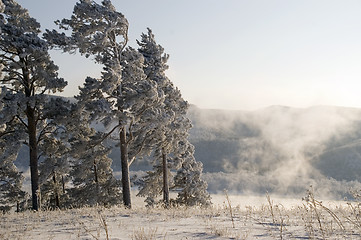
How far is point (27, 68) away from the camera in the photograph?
18.3m

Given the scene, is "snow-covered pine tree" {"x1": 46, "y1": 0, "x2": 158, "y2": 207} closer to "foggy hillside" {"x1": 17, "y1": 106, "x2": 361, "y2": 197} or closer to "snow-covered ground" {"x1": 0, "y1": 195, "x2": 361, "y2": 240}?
"snow-covered ground" {"x1": 0, "y1": 195, "x2": 361, "y2": 240}

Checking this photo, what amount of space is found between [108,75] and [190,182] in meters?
15.8

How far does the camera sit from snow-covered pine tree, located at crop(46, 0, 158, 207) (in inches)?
657

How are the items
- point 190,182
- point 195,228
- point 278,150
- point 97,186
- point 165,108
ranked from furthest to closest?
point 278,150, point 97,186, point 190,182, point 165,108, point 195,228

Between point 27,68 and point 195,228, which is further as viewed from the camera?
point 27,68

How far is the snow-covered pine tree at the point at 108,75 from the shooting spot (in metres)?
16.7

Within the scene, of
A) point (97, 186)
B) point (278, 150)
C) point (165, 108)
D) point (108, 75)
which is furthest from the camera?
point (278, 150)

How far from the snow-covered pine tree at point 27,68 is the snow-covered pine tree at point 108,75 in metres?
1.30

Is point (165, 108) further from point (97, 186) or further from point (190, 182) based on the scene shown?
point (97, 186)

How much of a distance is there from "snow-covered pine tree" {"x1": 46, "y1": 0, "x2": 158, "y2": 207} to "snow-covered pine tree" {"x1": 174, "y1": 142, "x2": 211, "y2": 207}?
1119cm

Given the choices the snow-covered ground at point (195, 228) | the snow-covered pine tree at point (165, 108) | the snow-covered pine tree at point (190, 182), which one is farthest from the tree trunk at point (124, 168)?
the snow-covered pine tree at point (190, 182)

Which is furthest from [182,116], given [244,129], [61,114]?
[244,129]

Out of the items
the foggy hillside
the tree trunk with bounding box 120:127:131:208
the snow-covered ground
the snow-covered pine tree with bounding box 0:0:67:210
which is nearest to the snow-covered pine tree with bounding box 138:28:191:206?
the tree trunk with bounding box 120:127:131:208

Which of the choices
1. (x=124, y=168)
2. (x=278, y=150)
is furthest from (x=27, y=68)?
(x=278, y=150)
